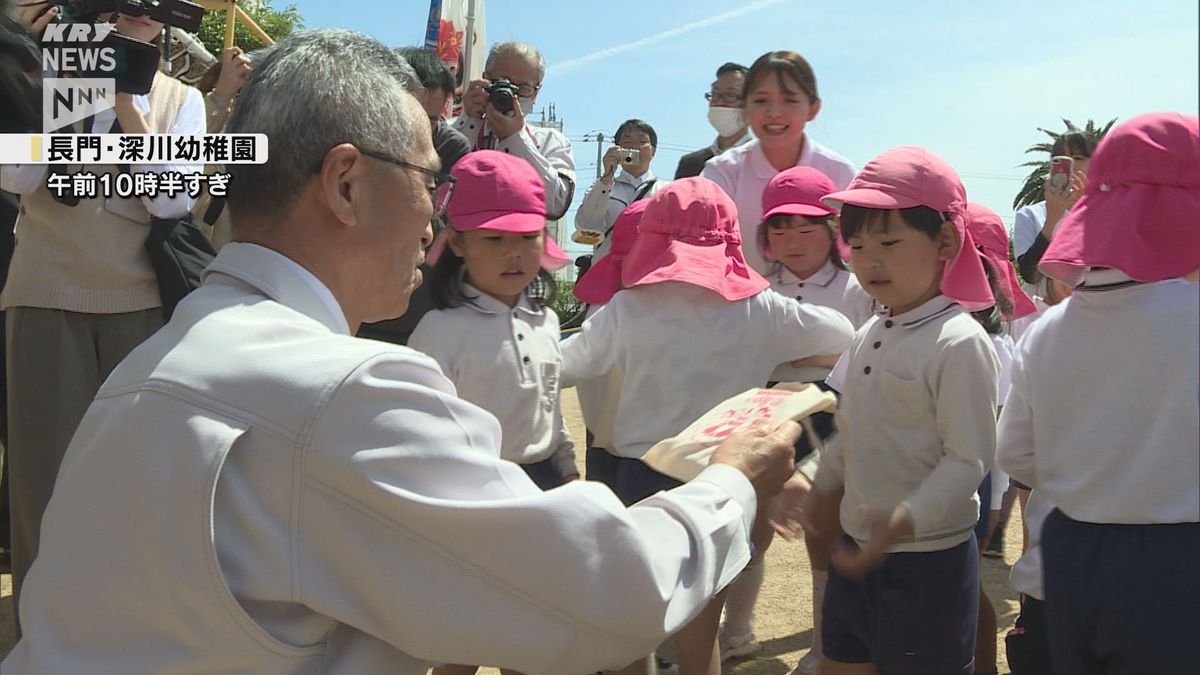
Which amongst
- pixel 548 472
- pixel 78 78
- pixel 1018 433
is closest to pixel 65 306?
pixel 78 78

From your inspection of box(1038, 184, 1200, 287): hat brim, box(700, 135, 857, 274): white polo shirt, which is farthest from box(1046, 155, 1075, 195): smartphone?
box(1038, 184, 1200, 287): hat brim

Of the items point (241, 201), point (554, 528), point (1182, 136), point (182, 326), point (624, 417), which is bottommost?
point (624, 417)

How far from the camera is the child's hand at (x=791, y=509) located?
1.99 m

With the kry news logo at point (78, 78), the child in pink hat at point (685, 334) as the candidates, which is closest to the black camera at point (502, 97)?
the child in pink hat at point (685, 334)

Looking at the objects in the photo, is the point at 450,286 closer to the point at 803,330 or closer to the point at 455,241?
the point at 455,241

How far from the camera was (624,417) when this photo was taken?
3.38 m

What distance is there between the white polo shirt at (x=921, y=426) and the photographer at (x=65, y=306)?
7.50ft

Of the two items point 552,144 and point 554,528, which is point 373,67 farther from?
point 552,144

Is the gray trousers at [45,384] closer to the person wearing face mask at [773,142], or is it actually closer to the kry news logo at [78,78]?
the kry news logo at [78,78]

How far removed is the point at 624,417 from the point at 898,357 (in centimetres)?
98

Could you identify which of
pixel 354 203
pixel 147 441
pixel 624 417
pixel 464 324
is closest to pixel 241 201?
pixel 354 203

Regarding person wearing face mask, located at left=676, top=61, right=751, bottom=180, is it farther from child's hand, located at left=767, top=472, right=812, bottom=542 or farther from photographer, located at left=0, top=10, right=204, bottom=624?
child's hand, located at left=767, top=472, right=812, bottom=542

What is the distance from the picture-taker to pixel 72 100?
11.0 feet

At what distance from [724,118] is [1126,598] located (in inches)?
141
